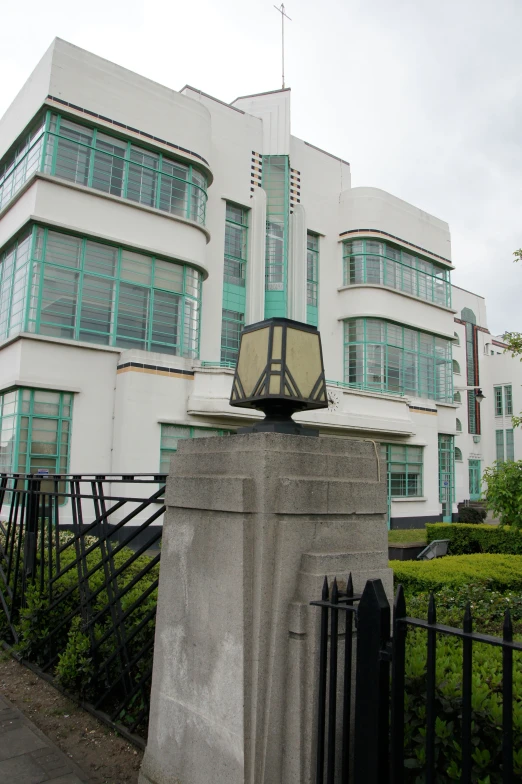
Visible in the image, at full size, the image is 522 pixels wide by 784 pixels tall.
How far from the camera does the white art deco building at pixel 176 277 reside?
16.6 m

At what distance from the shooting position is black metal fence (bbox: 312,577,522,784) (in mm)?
2178

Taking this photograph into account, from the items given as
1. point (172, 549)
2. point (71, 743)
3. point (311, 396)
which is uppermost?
point (311, 396)

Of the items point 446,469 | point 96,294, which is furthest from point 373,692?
point 446,469

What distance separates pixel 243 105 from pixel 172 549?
2503 cm

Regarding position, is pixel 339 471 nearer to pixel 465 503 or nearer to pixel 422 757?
pixel 422 757

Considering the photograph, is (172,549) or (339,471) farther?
(172,549)

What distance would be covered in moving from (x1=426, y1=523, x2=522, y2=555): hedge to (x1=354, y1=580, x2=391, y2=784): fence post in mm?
13513

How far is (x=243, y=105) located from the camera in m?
24.8

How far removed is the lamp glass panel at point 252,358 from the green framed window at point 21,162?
51.7 feet

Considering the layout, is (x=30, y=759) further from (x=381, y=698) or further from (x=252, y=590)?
(x=381, y=698)

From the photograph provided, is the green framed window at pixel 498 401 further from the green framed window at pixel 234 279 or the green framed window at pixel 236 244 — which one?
the green framed window at pixel 236 244

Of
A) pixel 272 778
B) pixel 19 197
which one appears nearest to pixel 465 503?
pixel 19 197

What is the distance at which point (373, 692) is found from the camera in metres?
2.57

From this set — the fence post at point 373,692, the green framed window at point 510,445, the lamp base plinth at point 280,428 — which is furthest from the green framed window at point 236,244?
the green framed window at point 510,445
